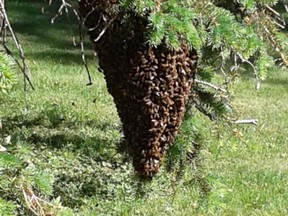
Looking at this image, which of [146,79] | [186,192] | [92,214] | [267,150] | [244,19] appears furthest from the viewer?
[267,150]

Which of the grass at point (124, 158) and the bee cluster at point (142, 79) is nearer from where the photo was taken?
the bee cluster at point (142, 79)

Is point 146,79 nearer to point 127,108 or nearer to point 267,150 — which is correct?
point 127,108

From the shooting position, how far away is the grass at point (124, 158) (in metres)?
3.35

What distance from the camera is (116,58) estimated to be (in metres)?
2.13

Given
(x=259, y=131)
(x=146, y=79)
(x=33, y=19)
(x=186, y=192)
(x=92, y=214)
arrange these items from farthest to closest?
(x=33, y=19)
(x=259, y=131)
(x=186, y=192)
(x=92, y=214)
(x=146, y=79)

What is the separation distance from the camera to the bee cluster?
6.57 ft

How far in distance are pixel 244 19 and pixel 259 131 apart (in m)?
4.39

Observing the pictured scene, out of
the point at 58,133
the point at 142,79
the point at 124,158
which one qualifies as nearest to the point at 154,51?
the point at 142,79

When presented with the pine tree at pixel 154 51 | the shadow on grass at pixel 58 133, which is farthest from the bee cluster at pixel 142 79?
the shadow on grass at pixel 58 133

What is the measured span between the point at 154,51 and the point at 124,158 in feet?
5.01

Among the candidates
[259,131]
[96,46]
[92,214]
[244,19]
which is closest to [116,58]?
[96,46]

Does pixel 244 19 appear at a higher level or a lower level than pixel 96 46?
higher

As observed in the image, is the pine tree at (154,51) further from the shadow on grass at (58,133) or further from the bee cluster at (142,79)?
the shadow on grass at (58,133)

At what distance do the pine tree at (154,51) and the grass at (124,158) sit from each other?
0.34 metres
